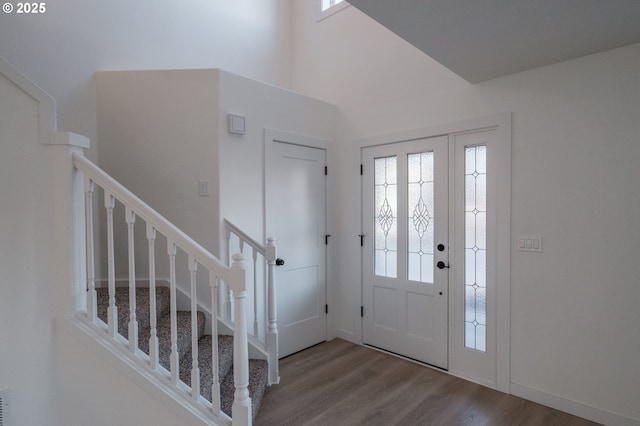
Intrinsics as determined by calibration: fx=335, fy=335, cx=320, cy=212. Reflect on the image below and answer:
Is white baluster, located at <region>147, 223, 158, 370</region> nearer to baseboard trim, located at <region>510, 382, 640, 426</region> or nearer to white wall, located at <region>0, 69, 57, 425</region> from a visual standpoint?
white wall, located at <region>0, 69, 57, 425</region>

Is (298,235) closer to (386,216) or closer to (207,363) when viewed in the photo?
(386,216)

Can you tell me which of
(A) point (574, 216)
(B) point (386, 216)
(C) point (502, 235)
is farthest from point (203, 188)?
(A) point (574, 216)

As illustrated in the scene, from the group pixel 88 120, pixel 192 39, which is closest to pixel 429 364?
pixel 88 120

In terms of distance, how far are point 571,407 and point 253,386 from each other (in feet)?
7.33

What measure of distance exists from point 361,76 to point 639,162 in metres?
2.47

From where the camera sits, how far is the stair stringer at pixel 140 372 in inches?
68.9

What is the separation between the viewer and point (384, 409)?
2.43 metres

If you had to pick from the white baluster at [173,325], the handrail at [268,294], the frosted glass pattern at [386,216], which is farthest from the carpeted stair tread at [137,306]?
the frosted glass pattern at [386,216]

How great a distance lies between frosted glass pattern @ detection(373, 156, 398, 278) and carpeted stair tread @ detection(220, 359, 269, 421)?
1512mm

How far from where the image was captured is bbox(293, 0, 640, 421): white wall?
217 cm

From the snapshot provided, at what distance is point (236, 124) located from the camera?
2.87 m

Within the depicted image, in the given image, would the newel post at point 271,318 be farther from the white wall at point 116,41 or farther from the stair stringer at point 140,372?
the white wall at point 116,41

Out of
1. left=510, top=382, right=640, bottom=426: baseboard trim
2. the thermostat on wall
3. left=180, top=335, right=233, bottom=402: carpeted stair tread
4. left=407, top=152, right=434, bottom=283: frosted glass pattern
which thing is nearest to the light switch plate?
left=407, top=152, right=434, bottom=283: frosted glass pattern

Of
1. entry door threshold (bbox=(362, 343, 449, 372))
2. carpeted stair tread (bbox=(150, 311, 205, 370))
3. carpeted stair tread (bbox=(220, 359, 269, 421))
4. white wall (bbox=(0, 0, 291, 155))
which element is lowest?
entry door threshold (bbox=(362, 343, 449, 372))
